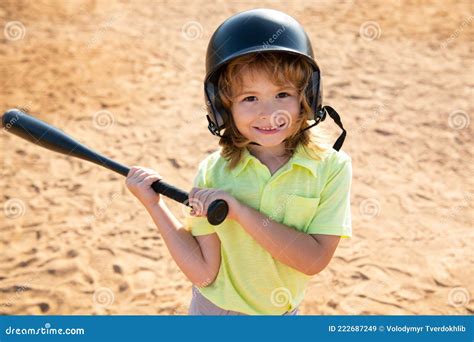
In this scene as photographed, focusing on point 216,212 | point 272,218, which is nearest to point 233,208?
point 216,212

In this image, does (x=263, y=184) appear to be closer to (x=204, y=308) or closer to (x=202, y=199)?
(x=202, y=199)

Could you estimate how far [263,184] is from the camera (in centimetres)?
247

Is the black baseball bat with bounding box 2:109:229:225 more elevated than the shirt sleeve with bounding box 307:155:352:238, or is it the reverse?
the black baseball bat with bounding box 2:109:229:225

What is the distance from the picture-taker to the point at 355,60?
8.40 metres

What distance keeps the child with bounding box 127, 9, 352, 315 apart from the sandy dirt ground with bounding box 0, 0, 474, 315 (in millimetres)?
2160

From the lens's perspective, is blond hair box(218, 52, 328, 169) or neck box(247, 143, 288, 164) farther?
neck box(247, 143, 288, 164)

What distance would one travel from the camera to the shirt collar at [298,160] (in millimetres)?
2451

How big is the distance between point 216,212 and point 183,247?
0.30 metres

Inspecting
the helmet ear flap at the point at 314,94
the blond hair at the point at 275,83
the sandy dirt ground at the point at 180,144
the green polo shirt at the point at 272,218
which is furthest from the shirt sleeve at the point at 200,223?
the sandy dirt ground at the point at 180,144

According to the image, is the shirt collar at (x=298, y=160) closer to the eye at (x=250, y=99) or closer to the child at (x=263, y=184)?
the child at (x=263, y=184)

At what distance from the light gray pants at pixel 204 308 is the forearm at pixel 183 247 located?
4.0 inches

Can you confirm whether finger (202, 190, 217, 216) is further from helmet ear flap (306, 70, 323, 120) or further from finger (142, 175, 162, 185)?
helmet ear flap (306, 70, 323, 120)

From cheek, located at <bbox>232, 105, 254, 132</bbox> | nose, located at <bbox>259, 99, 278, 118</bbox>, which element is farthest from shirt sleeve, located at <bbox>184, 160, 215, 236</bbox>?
nose, located at <bbox>259, 99, 278, 118</bbox>

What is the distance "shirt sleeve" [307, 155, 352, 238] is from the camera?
2.48 m
